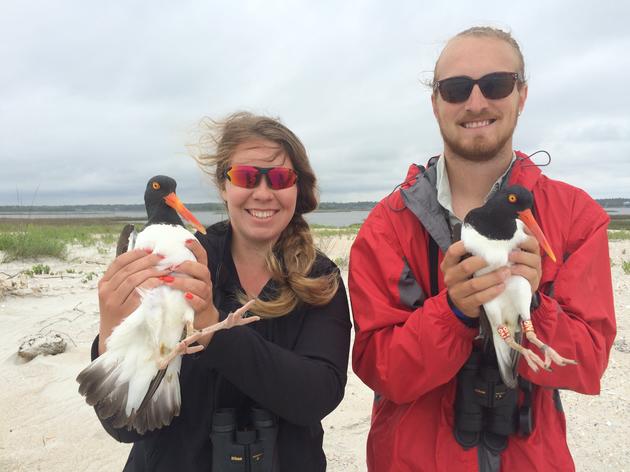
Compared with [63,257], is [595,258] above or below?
above

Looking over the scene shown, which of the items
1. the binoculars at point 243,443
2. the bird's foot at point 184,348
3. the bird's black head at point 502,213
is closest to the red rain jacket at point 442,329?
the bird's black head at point 502,213

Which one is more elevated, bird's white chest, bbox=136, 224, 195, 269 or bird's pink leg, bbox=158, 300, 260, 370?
bird's white chest, bbox=136, 224, 195, 269

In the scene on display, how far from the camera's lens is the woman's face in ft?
10.4

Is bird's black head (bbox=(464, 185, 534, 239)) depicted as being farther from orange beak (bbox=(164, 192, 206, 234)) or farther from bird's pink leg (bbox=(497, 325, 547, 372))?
orange beak (bbox=(164, 192, 206, 234))

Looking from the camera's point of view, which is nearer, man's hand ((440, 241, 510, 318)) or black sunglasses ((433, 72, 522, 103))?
man's hand ((440, 241, 510, 318))

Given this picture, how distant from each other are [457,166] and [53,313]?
8694 millimetres

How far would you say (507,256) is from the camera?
7.96 feet

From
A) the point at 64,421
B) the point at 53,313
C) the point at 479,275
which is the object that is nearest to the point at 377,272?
the point at 479,275

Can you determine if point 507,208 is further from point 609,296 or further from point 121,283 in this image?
point 121,283

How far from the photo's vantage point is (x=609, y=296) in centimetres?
271

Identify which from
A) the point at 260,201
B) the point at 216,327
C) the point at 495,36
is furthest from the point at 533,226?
the point at 216,327

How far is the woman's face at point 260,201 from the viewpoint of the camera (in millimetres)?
3172

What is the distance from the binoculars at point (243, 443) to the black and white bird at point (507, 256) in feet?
4.96

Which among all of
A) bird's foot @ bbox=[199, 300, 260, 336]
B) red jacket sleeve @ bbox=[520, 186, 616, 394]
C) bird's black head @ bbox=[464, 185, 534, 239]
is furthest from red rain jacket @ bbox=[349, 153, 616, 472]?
bird's foot @ bbox=[199, 300, 260, 336]
